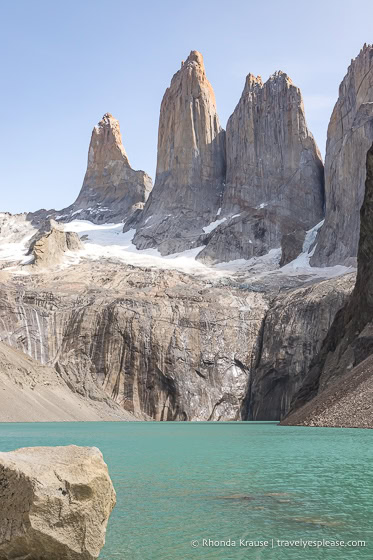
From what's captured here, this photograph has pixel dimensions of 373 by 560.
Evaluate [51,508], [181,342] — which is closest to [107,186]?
[181,342]

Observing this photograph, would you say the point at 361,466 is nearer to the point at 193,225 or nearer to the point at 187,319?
the point at 187,319

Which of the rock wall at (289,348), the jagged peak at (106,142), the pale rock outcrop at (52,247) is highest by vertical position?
the jagged peak at (106,142)

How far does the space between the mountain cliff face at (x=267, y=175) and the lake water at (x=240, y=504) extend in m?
113

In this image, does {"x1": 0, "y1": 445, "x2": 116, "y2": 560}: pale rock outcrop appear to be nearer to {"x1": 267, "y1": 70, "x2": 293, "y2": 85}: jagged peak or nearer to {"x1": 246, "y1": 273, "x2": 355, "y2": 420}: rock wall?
{"x1": 246, "y1": 273, "x2": 355, "y2": 420}: rock wall

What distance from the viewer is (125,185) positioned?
185 metres

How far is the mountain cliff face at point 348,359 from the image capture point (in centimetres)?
4188

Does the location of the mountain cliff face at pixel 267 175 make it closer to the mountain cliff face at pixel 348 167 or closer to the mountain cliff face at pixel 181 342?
the mountain cliff face at pixel 348 167

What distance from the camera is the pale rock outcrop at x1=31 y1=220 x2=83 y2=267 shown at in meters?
125

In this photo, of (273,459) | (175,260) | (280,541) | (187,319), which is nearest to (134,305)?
(187,319)

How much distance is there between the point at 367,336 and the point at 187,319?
1847 inches

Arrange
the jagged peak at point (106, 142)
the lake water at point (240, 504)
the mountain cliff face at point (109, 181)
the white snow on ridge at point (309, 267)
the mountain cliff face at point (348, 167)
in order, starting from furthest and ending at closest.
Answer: the jagged peak at point (106, 142), the mountain cliff face at point (109, 181), the mountain cliff face at point (348, 167), the white snow on ridge at point (309, 267), the lake water at point (240, 504)

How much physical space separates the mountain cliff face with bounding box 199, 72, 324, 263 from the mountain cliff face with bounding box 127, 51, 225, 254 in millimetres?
4579

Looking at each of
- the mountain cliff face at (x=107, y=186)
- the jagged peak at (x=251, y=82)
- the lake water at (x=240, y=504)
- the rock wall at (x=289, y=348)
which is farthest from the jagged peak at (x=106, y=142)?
the lake water at (x=240, y=504)

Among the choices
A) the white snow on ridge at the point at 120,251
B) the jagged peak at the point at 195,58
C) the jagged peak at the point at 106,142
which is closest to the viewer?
the white snow on ridge at the point at 120,251
